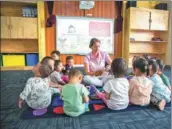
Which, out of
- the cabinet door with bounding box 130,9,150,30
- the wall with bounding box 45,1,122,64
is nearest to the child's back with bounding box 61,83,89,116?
the wall with bounding box 45,1,122,64

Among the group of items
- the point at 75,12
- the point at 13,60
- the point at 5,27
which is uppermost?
the point at 75,12

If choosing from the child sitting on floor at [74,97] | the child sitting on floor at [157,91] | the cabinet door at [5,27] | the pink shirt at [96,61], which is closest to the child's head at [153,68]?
the child sitting on floor at [157,91]

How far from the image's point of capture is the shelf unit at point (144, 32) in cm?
461

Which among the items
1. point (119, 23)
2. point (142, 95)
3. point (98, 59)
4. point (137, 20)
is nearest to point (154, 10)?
point (137, 20)

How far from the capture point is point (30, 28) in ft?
13.9

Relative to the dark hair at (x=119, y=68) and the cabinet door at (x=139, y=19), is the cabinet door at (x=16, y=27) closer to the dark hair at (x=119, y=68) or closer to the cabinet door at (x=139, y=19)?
the cabinet door at (x=139, y=19)

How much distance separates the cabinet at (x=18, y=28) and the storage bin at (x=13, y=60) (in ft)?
1.65

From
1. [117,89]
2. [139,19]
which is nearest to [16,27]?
[139,19]

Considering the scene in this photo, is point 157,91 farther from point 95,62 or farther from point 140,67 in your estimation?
point 95,62

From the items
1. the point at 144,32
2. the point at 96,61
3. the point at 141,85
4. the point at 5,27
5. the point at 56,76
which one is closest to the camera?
the point at 141,85

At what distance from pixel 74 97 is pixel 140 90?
65cm

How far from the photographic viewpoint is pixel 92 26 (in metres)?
4.69

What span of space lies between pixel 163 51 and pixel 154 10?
4.21 feet

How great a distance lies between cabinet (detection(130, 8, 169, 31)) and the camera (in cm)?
459
